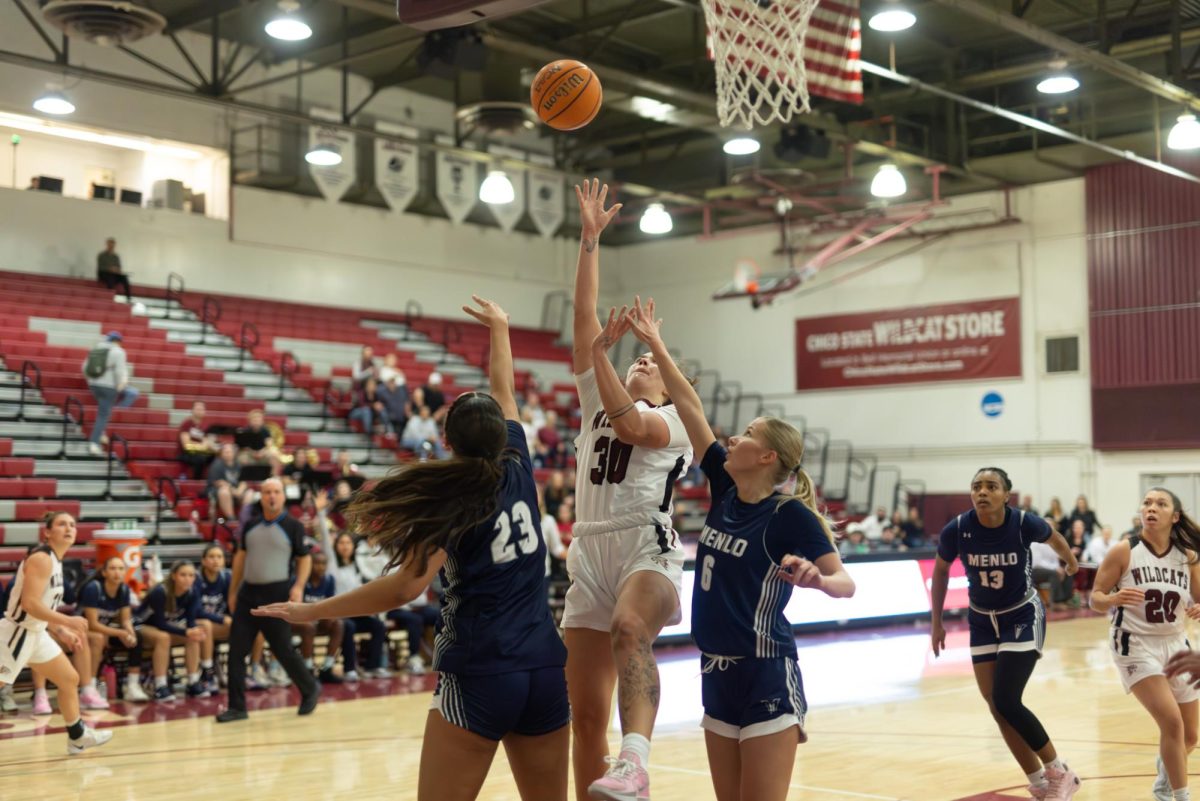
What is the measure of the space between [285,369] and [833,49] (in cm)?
1176

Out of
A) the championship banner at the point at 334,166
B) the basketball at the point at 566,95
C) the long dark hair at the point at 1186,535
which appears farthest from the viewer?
the championship banner at the point at 334,166

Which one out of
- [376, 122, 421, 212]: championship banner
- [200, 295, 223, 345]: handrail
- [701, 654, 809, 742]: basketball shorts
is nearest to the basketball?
[701, 654, 809, 742]: basketball shorts

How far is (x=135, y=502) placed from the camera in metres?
16.5

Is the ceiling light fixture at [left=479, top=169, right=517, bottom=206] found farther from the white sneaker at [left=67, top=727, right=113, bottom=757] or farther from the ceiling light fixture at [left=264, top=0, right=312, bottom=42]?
the white sneaker at [left=67, top=727, right=113, bottom=757]

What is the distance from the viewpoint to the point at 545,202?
84.4 ft

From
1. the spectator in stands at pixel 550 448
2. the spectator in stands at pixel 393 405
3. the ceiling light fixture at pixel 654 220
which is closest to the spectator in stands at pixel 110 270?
the spectator in stands at pixel 393 405

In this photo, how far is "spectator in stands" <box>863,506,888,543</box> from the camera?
22.9 meters

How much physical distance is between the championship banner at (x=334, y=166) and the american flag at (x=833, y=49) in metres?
9.81

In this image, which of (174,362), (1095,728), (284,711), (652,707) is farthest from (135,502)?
(652,707)

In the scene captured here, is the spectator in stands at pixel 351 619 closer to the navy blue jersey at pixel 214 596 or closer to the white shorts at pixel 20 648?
the navy blue jersey at pixel 214 596

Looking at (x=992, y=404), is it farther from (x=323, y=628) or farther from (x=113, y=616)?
(x=113, y=616)

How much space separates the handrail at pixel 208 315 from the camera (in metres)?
22.1

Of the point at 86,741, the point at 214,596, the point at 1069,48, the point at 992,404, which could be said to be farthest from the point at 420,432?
the point at 992,404

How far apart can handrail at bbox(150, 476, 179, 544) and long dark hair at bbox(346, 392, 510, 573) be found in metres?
12.0
